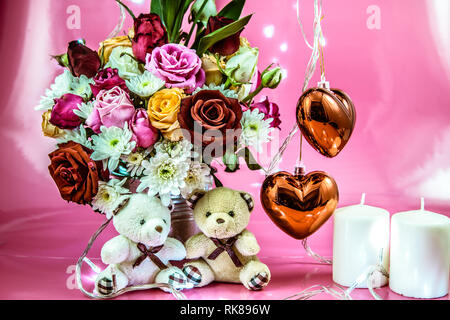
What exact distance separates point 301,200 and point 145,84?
1.21 ft

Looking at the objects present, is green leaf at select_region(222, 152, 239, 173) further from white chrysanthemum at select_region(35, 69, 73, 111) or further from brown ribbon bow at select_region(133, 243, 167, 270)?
white chrysanthemum at select_region(35, 69, 73, 111)

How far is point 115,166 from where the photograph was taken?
102 cm

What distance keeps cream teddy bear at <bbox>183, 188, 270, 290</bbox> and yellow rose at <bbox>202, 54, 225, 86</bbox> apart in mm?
218

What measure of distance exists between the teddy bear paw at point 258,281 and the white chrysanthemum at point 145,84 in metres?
0.41

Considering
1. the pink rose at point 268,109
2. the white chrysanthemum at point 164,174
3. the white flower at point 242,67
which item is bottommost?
the white chrysanthemum at point 164,174

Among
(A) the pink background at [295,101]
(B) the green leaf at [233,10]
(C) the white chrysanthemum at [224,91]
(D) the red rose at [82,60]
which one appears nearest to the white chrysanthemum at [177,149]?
(C) the white chrysanthemum at [224,91]

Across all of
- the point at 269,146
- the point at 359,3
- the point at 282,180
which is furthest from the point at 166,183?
the point at 359,3

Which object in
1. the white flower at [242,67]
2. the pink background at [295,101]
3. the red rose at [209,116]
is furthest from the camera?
the pink background at [295,101]

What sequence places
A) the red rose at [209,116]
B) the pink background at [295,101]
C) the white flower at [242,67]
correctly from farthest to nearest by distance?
the pink background at [295,101]
the white flower at [242,67]
the red rose at [209,116]

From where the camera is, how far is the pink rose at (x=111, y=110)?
1.00 metres

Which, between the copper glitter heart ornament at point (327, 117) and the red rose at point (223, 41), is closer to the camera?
the copper glitter heart ornament at point (327, 117)

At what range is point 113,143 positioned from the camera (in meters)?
1.01

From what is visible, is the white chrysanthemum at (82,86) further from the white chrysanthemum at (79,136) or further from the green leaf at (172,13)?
the green leaf at (172,13)

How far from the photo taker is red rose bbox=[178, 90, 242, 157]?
→ 3.13 ft
